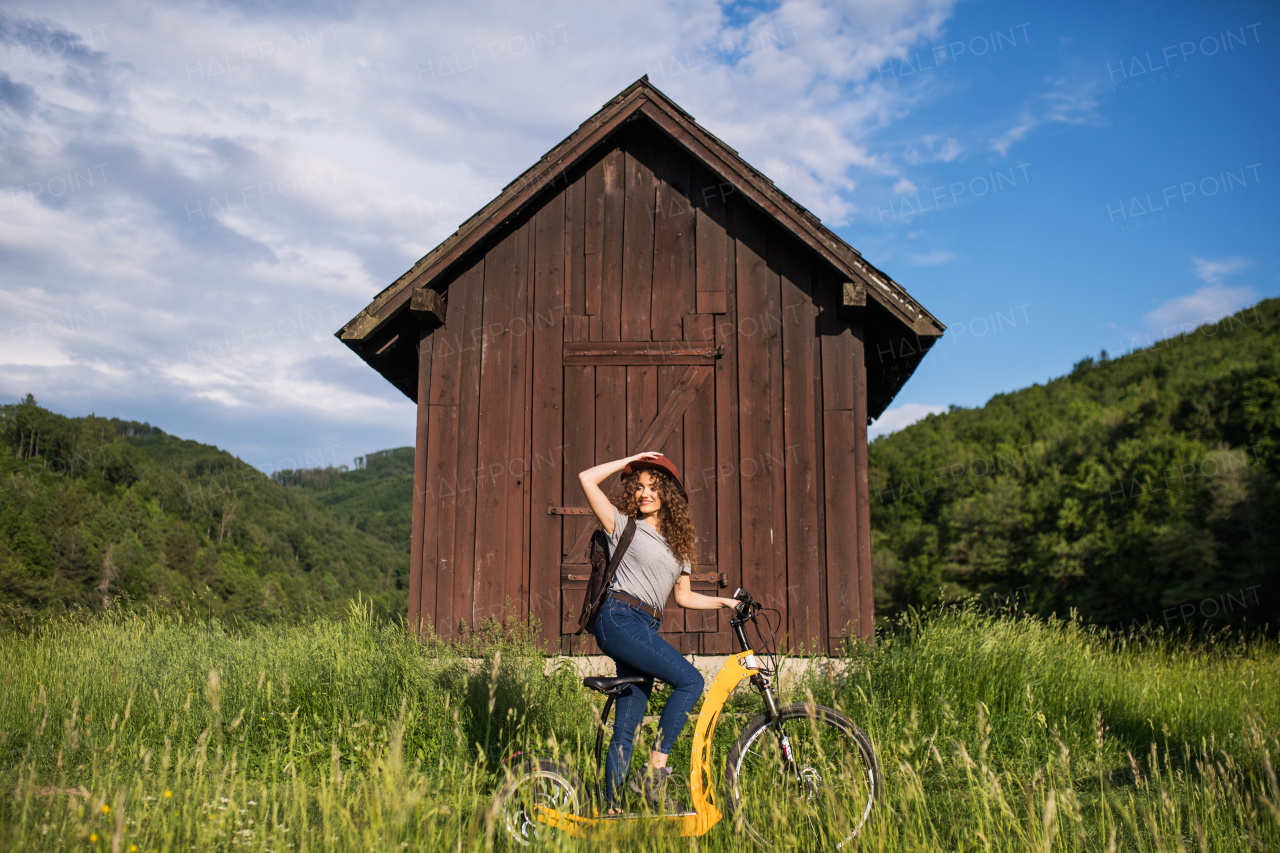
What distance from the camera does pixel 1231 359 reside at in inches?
1612

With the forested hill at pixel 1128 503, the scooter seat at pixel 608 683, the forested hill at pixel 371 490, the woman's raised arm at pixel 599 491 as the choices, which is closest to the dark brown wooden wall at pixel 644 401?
the woman's raised arm at pixel 599 491

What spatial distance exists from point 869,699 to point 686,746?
1.41 m

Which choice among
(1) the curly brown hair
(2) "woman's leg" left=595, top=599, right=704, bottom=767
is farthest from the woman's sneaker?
(1) the curly brown hair

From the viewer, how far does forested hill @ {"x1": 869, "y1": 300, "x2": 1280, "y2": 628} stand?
24344 millimetres

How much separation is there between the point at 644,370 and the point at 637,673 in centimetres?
380

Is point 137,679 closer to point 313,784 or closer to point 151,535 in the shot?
point 313,784

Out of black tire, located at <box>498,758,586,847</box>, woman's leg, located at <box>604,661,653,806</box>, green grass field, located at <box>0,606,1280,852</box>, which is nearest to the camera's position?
black tire, located at <box>498,758,586,847</box>

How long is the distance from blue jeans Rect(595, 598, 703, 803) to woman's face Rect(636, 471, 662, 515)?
49cm

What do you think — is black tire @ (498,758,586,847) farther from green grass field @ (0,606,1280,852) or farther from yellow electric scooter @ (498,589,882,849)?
green grass field @ (0,606,1280,852)

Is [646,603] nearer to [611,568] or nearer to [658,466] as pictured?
[611,568]

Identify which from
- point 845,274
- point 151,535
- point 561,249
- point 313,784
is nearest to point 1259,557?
point 845,274

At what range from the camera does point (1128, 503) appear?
31.4m

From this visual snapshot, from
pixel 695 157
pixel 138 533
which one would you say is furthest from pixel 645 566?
pixel 138 533

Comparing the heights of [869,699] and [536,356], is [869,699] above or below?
below
